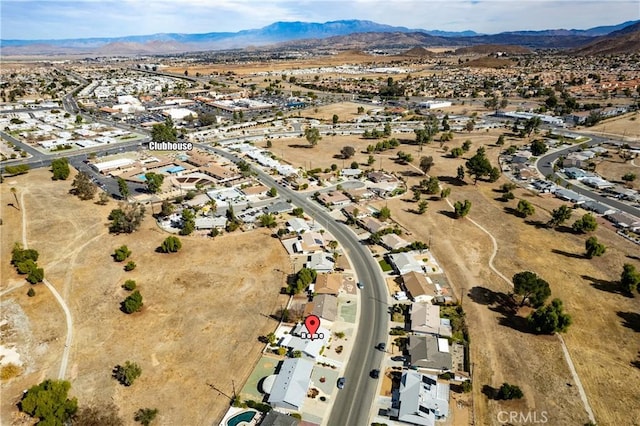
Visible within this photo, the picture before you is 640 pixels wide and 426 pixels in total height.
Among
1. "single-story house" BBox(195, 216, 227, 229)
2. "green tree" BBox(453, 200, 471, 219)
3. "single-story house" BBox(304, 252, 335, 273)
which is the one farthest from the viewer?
"green tree" BBox(453, 200, 471, 219)

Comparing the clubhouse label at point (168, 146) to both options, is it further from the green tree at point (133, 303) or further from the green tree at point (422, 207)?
the green tree at point (133, 303)

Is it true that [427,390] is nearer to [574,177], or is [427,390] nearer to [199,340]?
[199,340]

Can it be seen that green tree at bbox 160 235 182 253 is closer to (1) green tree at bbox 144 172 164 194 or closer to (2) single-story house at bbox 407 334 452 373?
(1) green tree at bbox 144 172 164 194

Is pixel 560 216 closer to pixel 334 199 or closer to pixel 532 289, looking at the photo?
pixel 532 289

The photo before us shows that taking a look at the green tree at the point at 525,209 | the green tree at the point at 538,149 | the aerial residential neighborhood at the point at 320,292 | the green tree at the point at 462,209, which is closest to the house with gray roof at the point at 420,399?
the aerial residential neighborhood at the point at 320,292

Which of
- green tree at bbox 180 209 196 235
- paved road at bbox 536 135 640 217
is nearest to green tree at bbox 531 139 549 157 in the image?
paved road at bbox 536 135 640 217

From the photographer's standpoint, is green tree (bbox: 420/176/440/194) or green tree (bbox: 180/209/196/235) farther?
green tree (bbox: 420/176/440/194)

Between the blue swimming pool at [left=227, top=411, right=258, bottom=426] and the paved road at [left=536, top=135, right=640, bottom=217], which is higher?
the paved road at [left=536, top=135, right=640, bottom=217]
